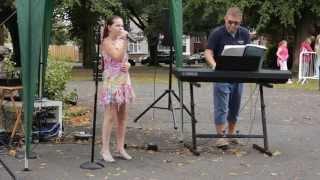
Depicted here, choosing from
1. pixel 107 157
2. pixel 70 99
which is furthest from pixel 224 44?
pixel 70 99

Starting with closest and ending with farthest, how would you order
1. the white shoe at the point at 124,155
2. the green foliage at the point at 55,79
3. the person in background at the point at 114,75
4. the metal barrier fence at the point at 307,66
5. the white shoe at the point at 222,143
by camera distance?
the person in background at the point at 114,75 → the white shoe at the point at 124,155 → the white shoe at the point at 222,143 → the green foliage at the point at 55,79 → the metal barrier fence at the point at 307,66

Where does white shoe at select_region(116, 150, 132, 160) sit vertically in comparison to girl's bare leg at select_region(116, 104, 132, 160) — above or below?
below

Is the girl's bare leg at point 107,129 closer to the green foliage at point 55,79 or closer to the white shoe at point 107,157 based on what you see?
the white shoe at point 107,157

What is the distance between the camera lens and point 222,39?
903 centimetres

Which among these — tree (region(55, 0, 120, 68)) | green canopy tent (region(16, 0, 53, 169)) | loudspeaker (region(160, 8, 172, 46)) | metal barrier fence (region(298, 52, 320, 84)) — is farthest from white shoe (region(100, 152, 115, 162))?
tree (region(55, 0, 120, 68))

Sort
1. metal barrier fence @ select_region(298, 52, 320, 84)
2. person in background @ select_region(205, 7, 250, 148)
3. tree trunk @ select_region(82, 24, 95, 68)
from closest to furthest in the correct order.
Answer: person in background @ select_region(205, 7, 250, 148) → metal barrier fence @ select_region(298, 52, 320, 84) → tree trunk @ select_region(82, 24, 95, 68)

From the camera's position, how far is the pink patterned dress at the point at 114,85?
7.94 m

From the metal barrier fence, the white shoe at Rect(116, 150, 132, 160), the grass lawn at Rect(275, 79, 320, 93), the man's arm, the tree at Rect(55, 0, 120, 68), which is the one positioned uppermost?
the tree at Rect(55, 0, 120, 68)

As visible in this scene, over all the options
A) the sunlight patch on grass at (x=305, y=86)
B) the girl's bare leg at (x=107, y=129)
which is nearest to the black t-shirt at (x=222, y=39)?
the girl's bare leg at (x=107, y=129)

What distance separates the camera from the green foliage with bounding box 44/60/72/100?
12.0m

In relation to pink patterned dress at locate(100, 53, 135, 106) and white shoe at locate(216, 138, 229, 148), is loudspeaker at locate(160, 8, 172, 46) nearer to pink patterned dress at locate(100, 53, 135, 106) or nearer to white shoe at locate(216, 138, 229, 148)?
white shoe at locate(216, 138, 229, 148)

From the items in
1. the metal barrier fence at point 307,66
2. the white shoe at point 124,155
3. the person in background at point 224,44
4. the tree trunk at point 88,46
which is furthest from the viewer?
the tree trunk at point 88,46

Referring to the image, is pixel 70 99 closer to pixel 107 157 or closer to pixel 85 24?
pixel 107 157

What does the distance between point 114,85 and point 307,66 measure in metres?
17.3
